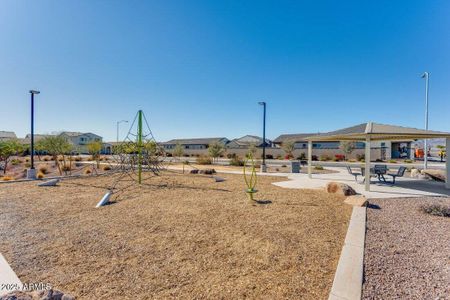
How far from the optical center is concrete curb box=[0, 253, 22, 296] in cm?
318

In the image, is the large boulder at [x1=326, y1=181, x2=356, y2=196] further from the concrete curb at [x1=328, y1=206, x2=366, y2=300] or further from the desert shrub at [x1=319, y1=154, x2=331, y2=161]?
the desert shrub at [x1=319, y1=154, x2=331, y2=161]

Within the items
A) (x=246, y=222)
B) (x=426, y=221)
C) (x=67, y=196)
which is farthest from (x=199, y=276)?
(x=67, y=196)

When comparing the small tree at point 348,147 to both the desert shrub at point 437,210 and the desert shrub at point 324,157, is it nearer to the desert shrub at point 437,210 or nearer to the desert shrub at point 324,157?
the desert shrub at point 324,157

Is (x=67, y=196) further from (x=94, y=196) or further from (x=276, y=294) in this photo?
(x=276, y=294)

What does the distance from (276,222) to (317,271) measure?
2368 mm

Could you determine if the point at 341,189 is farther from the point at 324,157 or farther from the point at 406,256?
the point at 324,157

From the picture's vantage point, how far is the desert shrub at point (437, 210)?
6785mm

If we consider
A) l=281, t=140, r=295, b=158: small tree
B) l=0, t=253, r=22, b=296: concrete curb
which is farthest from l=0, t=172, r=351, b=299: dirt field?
l=281, t=140, r=295, b=158: small tree

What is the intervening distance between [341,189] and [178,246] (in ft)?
23.8

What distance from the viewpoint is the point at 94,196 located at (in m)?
9.46

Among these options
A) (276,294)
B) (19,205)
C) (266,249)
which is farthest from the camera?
(19,205)

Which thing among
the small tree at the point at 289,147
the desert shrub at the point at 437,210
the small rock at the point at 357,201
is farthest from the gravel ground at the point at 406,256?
A: the small tree at the point at 289,147

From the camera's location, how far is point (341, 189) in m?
9.22

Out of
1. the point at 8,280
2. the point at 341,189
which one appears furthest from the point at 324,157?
the point at 8,280
